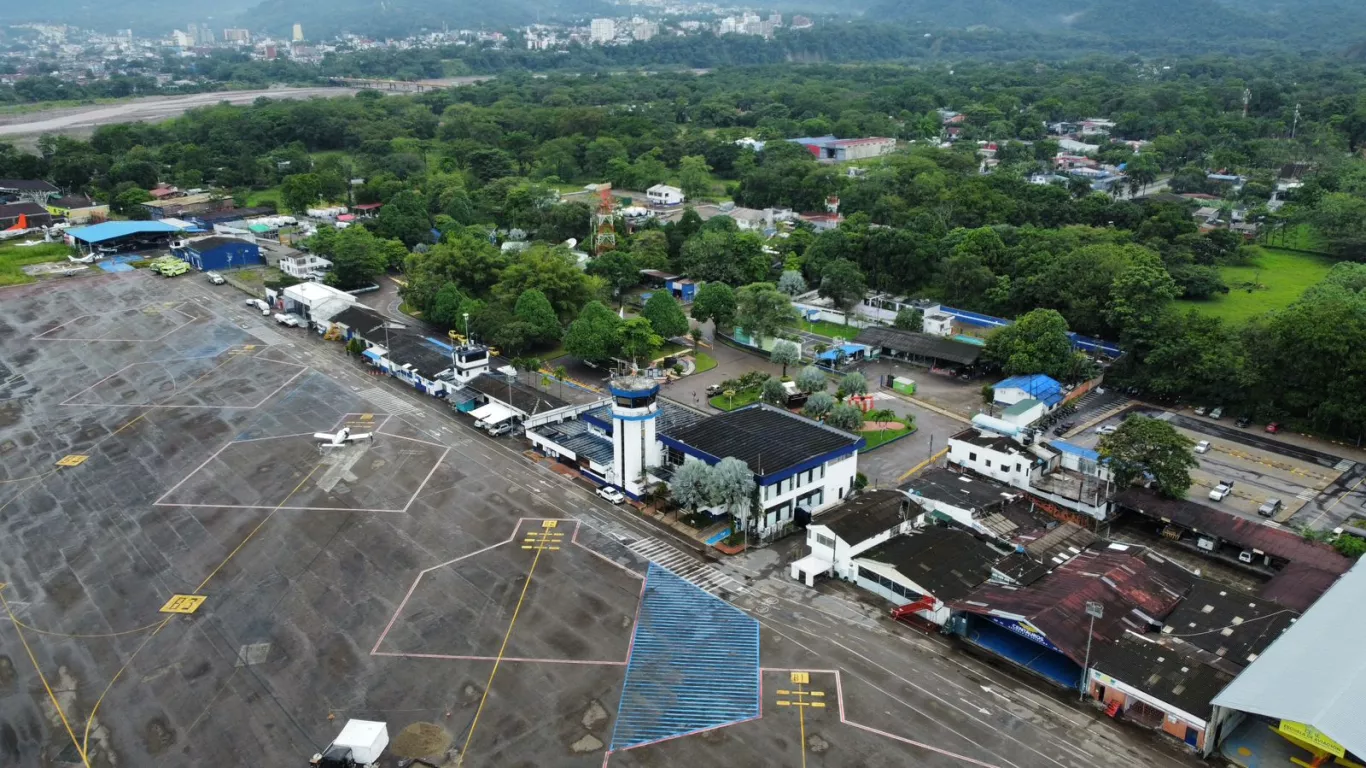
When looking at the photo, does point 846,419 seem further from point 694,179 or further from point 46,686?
point 694,179

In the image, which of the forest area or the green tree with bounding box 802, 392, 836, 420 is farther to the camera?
the forest area

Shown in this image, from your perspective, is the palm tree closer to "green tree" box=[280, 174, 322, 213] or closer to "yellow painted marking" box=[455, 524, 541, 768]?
"yellow painted marking" box=[455, 524, 541, 768]

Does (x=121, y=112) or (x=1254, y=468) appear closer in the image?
(x=1254, y=468)

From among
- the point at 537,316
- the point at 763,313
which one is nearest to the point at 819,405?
the point at 763,313

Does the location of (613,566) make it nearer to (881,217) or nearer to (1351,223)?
(881,217)

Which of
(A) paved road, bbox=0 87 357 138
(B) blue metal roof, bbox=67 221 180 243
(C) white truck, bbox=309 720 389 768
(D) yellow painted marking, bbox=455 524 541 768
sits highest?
(A) paved road, bbox=0 87 357 138

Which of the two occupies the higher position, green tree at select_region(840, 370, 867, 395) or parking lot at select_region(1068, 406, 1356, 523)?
green tree at select_region(840, 370, 867, 395)

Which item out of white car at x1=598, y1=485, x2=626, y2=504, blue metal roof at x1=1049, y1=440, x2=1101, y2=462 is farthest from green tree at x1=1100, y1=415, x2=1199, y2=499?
white car at x1=598, y1=485, x2=626, y2=504
